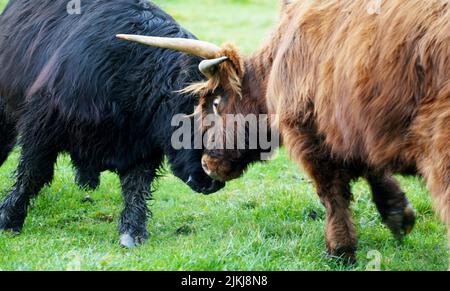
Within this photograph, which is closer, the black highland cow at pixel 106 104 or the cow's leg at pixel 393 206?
the cow's leg at pixel 393 206

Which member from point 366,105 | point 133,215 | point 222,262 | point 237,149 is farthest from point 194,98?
point 366,105

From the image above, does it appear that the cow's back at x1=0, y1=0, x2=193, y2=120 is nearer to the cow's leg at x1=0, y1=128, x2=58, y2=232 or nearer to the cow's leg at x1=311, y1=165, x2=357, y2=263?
the cow's leg at x1=0, y1=128, x2=58, y2=232

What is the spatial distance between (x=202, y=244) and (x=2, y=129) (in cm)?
247

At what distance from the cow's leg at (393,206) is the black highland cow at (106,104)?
122 cm

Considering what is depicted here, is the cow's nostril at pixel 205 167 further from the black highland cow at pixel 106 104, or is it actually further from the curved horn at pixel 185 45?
the curved horn at pixel 185 45

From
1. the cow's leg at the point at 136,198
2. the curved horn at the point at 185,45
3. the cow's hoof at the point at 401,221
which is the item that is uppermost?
the curved horn at the point at 185,45

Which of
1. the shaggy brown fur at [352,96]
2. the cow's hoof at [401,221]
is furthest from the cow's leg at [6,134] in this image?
the cow's hoof at [401,221]

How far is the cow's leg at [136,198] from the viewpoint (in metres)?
5.99

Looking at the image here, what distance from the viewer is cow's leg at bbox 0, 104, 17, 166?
22.4 ft

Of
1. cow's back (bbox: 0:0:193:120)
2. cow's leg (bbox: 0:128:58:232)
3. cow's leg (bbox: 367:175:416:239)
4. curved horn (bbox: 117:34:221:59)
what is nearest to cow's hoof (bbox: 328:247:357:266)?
cow's leg (bbox: 367:175:416:239)

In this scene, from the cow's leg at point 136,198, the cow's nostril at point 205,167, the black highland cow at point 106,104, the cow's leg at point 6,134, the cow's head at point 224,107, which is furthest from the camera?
the cow's leg at point 6,134

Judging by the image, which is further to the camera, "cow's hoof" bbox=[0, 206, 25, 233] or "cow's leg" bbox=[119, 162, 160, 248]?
"cow's hoof" bbox=[0, 206, 25, 233]

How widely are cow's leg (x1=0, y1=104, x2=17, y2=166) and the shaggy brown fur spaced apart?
211cm

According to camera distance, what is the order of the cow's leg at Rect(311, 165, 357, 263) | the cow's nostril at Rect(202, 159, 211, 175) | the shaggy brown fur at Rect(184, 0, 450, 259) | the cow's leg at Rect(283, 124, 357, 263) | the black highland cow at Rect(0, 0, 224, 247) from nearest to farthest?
the shaggy brown fur at Rect(184, 0, 450, 259), the cow's leg at Rect(283, 124, 357, 263), the cow's leg at Rect(311, 165, 357, 263), the cow's nostril at Rect(202, 159, 211, 175), the black highland cow at Rect(0, 0, 224, 247)
